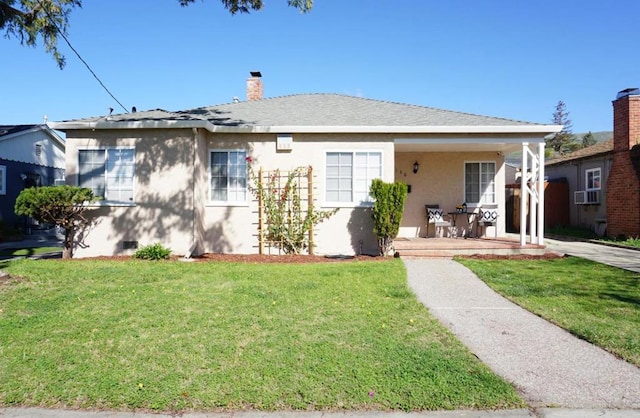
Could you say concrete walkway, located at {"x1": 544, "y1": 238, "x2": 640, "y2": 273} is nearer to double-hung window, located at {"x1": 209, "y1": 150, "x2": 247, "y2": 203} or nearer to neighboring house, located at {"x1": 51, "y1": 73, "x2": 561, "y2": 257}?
neighboring house, located at {"x1": 51, "y1": 73, "x2": 561, "y2": 257}

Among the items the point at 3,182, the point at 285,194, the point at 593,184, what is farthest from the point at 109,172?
the point at 593,184

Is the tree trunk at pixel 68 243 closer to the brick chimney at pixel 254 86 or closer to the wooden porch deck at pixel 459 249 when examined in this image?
the brick chimney at pixel 254 86

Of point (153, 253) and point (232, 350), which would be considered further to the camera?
point (153, 253)

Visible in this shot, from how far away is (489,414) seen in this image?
3.15 metres

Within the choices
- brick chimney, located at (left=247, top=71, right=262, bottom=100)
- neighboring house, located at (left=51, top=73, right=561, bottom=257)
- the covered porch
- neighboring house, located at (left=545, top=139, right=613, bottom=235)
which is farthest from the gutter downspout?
neighboring house, located at (left=545, top=139, right=613, bottom=235)

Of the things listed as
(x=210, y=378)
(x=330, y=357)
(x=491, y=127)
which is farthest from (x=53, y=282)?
(x=491, y=127)

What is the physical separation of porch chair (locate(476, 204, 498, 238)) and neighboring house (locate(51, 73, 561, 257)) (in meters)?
1.91

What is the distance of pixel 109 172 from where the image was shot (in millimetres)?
10688

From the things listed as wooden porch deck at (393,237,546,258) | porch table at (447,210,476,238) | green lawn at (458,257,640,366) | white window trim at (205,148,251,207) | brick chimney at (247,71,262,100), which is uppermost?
brick chimney at (247,71,262,100)

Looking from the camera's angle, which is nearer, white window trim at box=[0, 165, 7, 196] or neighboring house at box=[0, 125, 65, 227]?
white window trim at box=[0, 165, 7, 196]

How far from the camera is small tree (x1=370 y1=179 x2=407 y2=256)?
998cm

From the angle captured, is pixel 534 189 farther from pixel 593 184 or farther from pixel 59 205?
pixel 59 205

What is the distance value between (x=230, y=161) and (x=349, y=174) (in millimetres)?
3148

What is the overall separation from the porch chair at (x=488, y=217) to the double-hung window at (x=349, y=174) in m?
3.85
